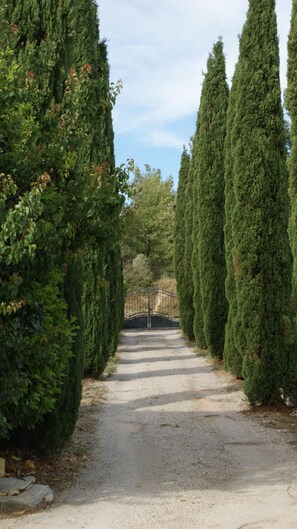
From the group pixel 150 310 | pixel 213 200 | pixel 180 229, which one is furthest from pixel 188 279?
pixel 150 310

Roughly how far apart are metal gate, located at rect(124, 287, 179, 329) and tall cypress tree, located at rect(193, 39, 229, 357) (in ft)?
59.1

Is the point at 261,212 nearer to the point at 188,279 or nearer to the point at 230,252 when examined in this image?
the point at 230,252

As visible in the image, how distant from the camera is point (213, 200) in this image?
1766 cm

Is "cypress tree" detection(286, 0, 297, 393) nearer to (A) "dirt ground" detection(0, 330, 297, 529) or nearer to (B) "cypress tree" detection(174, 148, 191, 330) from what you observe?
(A) "dirt ground" detection(0, 330, 297, 529)

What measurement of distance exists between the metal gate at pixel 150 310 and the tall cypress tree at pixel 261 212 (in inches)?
968

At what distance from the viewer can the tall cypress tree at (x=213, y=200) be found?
685 inches

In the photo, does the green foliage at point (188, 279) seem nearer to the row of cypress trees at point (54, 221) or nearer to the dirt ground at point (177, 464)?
the dirt ground at point (177, 464)

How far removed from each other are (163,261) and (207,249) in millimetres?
33207

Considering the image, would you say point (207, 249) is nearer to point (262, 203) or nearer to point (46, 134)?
point (262, 203)

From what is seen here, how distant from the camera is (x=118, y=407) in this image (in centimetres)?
1150

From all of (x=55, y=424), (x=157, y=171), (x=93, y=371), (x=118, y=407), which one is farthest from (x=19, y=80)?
(x=157, y=171)

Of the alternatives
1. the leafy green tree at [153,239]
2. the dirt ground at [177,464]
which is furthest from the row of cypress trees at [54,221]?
the leafy green tree at [153,239]

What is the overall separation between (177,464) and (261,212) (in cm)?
508

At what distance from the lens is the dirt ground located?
211 inches
